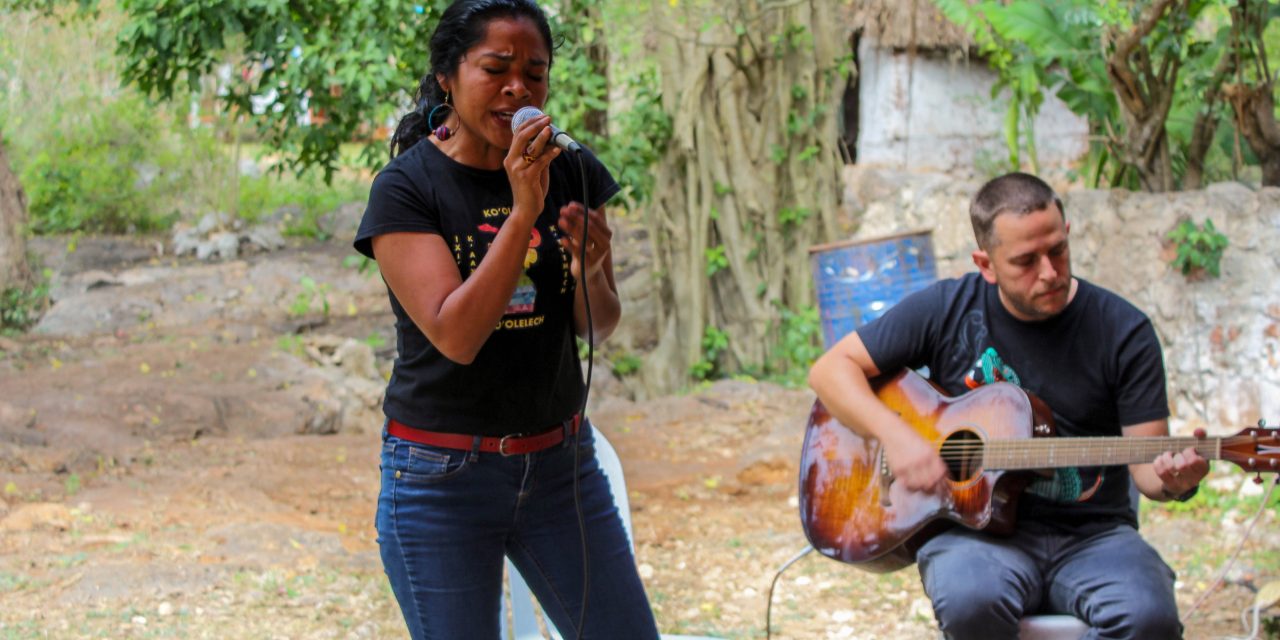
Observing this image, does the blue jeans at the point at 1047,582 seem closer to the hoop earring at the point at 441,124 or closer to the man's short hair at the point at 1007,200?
the man's short hair at the point at 1007,200

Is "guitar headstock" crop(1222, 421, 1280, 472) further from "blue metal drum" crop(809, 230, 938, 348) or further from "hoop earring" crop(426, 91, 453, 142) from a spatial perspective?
"blue metal drum" crop(809, 230, 938, 348)

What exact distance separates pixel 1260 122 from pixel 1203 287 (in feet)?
3.31

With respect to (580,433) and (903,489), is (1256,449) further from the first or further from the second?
(580,433)

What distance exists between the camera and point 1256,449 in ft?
9.32

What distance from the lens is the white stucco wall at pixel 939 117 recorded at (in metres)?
13.6

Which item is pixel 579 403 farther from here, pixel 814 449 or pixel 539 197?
pixel 814 449

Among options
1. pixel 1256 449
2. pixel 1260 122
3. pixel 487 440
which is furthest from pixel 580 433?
pixel 1260 122

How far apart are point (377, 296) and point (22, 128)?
4.68 m

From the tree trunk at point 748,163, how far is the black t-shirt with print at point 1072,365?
6.46m

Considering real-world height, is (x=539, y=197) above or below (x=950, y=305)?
above

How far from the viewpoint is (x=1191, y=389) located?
6859 millimetres

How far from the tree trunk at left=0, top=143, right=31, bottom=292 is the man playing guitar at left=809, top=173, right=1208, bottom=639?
30.1 feet

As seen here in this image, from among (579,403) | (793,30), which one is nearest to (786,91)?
(793,30)

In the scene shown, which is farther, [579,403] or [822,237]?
[822,237]
